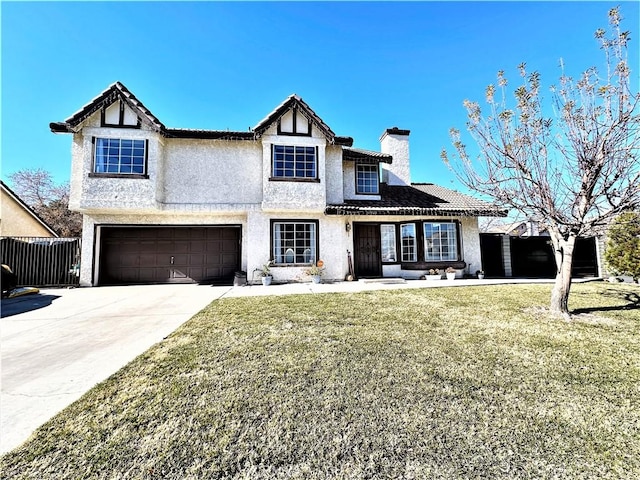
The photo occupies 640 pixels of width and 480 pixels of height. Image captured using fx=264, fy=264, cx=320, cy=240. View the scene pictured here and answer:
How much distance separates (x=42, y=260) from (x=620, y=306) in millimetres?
20082

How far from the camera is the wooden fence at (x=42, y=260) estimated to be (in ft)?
35.4

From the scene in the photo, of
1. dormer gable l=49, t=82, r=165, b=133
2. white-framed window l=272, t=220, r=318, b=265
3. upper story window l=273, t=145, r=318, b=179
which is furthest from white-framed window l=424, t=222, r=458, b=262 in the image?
dormer gable l=49, t=82, r=165, b=133

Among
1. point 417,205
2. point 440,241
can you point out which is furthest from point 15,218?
point 440,241

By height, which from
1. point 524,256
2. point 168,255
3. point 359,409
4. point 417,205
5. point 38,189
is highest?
point 38,189

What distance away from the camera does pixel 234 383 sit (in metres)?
3.16

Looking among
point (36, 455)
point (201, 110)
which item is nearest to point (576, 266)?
point (36, 455)

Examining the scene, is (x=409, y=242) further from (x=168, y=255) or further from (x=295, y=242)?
(x=168, y=255)

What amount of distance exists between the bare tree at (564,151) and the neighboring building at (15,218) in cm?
2260

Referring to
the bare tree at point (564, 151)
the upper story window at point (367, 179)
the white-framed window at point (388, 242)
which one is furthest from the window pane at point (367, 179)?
the bare tree at point (564, 151)

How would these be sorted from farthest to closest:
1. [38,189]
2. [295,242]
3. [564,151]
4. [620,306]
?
1. [38,189]
2. [295,242]
3. [620,306]
4. [564,151]

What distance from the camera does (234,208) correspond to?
1163 cm

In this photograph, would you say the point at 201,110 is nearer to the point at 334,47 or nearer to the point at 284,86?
the point at 284,86

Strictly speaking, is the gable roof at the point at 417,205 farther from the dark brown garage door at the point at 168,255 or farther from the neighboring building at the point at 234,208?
the dark brown garage door at the point at 168,255

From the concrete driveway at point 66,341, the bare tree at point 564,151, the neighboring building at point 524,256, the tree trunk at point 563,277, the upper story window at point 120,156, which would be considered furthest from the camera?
the neighboring building at point 524,256
